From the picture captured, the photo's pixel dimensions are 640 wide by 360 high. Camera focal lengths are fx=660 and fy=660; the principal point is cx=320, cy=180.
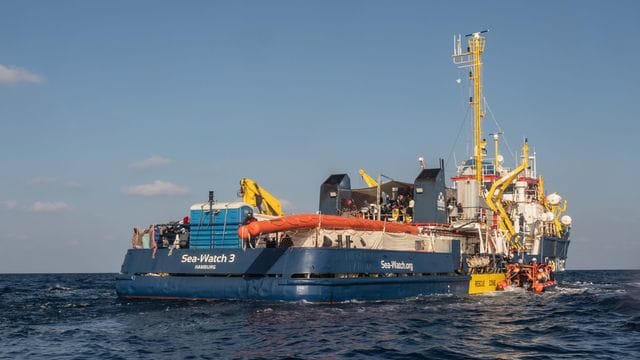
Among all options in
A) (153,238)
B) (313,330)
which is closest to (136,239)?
(153,238)

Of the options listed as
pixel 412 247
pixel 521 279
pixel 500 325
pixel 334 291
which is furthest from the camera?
pixel 521 279

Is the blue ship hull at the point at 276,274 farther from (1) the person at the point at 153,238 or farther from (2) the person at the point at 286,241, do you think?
(2) the person at the point at 286,241

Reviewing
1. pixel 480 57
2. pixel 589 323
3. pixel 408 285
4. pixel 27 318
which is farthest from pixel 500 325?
pixel 480 57

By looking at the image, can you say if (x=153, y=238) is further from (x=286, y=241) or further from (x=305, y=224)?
(x=305, y=224)

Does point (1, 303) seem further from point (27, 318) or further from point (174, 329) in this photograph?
point (174, 329)

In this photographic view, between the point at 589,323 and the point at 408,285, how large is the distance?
9123 mm

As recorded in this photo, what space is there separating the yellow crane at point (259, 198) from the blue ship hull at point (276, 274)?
5.45m

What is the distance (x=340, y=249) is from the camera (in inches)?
1013

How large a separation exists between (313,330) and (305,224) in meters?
7.93

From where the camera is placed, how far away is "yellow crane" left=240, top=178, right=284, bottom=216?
31891mm

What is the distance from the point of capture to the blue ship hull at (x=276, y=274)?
82.0 ft

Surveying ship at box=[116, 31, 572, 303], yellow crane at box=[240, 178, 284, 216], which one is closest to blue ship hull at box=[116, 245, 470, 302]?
ship at box=[116, 31, 572, 303]

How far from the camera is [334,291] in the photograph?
25.2m

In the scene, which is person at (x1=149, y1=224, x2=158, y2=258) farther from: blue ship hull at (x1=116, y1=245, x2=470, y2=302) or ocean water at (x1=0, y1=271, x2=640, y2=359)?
ocean water at (x1=0, y1=271, x2=640, y2=359)
